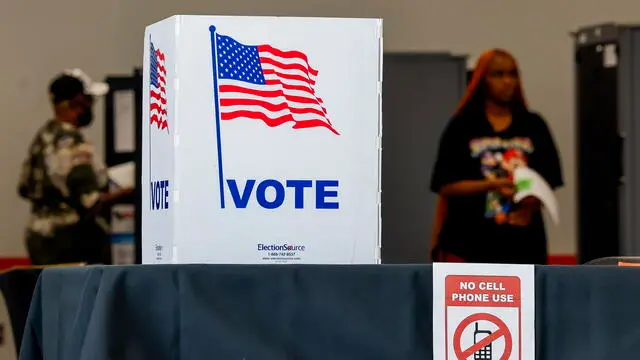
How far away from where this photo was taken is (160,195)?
142cm

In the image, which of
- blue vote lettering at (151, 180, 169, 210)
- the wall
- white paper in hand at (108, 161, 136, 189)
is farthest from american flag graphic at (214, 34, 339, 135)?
the wall

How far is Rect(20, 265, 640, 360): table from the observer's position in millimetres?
1258

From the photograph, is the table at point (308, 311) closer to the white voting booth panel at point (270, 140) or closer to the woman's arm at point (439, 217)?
the white voting booth panel at point (270, 140)

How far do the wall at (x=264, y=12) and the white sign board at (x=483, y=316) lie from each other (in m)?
5.30

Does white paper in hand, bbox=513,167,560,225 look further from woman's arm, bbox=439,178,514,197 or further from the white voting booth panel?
the white voting booth panel

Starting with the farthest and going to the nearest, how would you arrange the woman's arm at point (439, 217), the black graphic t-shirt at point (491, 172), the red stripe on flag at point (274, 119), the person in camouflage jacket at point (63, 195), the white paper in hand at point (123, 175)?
1. the white paper in hand at point (123, 175)
2. the person in camouflage jacket at point (63, 195)
3. the woman's arm at point (439, 217)
4. the black graphic t-shirt at point (491, 172)
5. the red stripe on flag at point (274, 119)

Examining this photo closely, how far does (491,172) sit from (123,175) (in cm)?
162

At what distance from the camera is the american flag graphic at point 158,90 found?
142 centimetres

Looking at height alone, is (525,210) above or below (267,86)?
below

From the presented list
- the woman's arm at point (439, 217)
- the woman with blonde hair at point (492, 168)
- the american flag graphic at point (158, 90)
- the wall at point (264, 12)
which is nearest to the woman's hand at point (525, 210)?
the woman with blonde hair at point (492, 168)

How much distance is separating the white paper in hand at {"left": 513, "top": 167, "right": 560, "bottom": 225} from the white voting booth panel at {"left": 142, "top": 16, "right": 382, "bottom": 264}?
3123mm

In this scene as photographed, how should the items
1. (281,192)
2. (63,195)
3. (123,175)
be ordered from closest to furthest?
1. (281,192)
2. (63,195)
3. (123,175)

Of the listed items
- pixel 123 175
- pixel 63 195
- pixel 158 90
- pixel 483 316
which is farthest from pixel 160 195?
pixel 123 175

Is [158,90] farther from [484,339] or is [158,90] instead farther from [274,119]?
[484,339]
